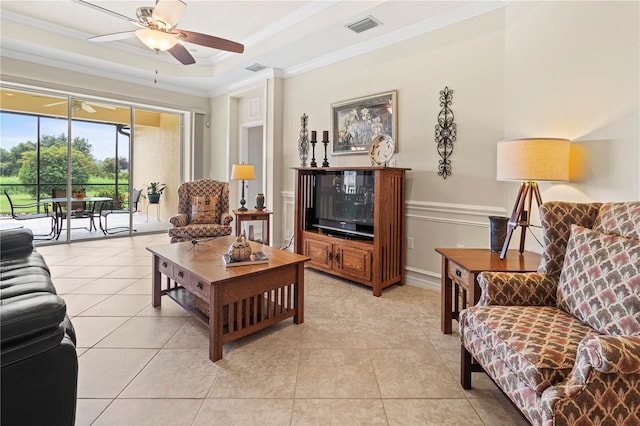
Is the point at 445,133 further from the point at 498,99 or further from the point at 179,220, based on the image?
the point at 179,220

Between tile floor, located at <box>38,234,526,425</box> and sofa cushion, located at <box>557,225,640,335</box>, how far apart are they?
0.64 m

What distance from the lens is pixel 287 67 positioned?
16.2ft

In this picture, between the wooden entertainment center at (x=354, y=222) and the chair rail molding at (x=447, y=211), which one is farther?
the wooden entertainment center at (x=354, y=222)

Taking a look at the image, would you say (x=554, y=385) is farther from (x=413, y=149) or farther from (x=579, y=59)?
(x=413, y=149)

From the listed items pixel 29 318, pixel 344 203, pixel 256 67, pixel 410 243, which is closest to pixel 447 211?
pixel 410 243

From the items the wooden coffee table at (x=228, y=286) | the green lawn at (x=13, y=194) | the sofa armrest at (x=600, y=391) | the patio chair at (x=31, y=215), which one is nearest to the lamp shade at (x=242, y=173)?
the wooden coffee table at (x=228, y=286)

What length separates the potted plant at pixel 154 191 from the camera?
6.72 m

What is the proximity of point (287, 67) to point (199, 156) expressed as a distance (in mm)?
2903

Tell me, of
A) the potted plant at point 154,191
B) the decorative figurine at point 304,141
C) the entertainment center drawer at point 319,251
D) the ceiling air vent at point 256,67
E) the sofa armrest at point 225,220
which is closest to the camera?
the entertainment center drawer at point 319,251

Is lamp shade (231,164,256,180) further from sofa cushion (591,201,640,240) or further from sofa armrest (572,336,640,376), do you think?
sofa armrest (572,336,640,376)

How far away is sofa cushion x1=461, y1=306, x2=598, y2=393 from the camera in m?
1.22

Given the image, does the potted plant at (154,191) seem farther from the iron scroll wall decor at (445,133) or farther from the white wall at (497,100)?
the iron scroll wall decor at (445,133)

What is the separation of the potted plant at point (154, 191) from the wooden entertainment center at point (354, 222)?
4081mm

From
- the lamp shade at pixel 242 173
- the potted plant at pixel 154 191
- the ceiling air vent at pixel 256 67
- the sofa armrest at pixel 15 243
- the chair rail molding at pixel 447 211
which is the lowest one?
the sofa armrest at pixel 15 243
